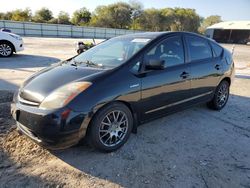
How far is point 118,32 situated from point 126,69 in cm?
4033

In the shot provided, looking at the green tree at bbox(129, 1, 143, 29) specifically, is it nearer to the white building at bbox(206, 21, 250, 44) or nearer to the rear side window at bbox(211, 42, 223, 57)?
the white building at bbox(206, 21, 250, 44)

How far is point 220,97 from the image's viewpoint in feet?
17.9

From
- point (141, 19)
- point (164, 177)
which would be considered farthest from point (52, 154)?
point (141, 19)

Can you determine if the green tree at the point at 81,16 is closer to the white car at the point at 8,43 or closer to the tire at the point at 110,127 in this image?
the white car at the point at 8,43

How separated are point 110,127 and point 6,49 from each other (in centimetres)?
989

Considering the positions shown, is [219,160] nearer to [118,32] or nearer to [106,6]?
[118,32]

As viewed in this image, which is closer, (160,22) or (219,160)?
(219,160)

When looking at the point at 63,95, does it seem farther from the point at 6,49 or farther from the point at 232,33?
the point at 232,33

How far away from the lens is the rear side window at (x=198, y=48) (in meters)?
4.65

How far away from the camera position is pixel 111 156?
3459 mm

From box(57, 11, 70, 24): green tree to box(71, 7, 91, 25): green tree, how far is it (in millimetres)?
1716

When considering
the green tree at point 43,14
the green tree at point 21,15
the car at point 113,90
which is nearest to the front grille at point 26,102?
the car at point 113,90

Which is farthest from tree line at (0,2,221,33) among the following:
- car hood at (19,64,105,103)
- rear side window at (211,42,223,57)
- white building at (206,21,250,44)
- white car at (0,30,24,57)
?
car hood at (19,64,105,103)

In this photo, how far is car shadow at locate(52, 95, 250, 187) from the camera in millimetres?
3076
